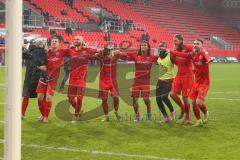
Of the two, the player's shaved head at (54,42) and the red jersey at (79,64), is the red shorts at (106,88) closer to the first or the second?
the red jersey at (79,64)

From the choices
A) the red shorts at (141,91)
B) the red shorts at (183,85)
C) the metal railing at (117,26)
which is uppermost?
the metal railing at (117,26)

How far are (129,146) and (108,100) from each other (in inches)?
127

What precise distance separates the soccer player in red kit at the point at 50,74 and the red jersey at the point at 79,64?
0.54 feet

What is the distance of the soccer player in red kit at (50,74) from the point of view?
984cm

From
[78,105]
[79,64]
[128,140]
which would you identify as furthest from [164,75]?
[128,140]

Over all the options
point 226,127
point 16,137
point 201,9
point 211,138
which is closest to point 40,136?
point 211,138

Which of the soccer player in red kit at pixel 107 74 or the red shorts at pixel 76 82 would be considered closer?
the red shorts at pixel 76 82

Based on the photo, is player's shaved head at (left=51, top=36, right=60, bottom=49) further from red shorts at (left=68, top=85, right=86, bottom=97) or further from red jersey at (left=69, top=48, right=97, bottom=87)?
red shorts at (left=68, top=85, right=86, bottom=97)

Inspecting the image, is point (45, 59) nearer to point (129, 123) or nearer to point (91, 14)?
point (129, 123)

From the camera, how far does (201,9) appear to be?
59562 millimetres

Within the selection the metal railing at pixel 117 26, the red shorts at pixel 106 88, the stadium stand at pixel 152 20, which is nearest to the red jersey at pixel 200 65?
the red shorts at pixel 106 88

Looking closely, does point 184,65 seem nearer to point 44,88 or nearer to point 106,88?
point 106,88

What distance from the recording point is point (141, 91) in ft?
33.1

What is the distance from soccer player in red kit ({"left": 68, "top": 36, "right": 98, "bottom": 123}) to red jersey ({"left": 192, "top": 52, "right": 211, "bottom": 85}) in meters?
2.06
